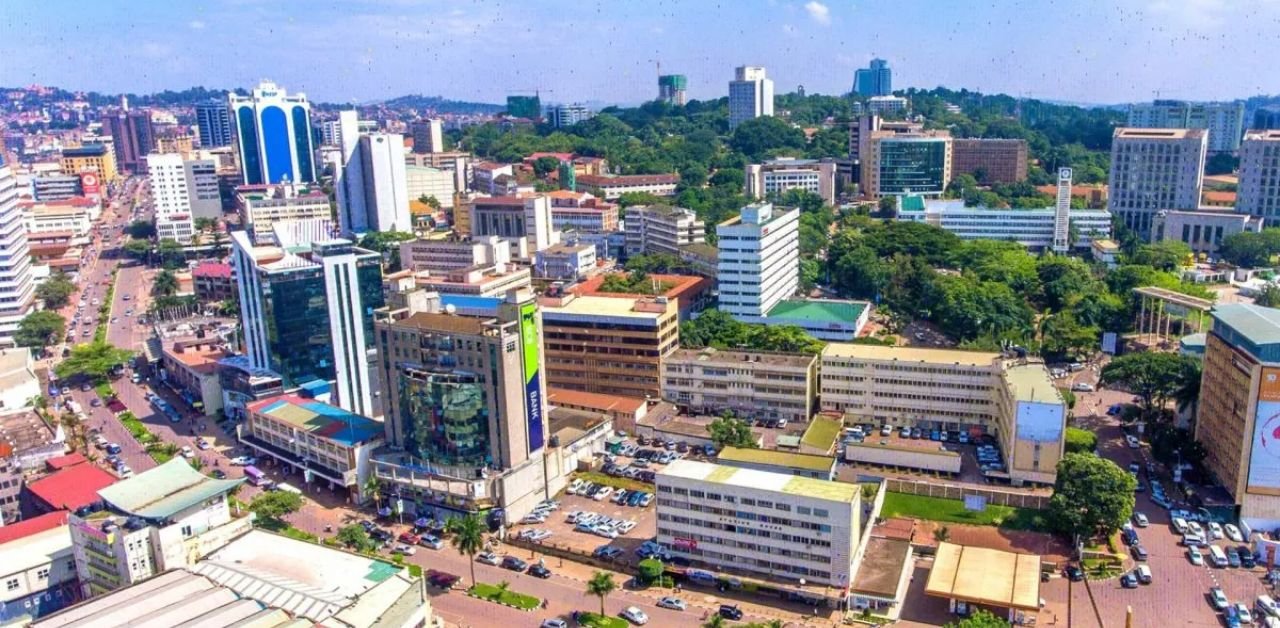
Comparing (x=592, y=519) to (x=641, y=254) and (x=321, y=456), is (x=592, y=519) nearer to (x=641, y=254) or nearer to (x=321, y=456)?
(x=321, y=456)

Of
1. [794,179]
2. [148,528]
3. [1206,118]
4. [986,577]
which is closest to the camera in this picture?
[986,577]

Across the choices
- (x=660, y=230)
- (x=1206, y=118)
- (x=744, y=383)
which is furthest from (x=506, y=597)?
(x=1206, y=118)

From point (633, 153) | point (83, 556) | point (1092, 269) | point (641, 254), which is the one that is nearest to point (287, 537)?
point (83, 556)

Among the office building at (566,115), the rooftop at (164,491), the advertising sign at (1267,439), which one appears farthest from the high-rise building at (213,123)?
the advertising sign at (1267,439)

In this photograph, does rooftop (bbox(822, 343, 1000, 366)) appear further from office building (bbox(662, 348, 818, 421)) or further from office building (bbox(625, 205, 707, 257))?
office building (bbox(625, 205, 707, 257))

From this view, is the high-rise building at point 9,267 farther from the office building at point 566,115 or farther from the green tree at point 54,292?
the office building at point 566,115

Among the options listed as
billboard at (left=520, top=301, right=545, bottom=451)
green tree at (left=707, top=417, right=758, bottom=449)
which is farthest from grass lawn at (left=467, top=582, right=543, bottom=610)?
green tree at (left=707, top=417, right=758, bottom=449)

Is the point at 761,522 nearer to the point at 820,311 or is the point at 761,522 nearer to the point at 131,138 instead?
the point at 820,311
